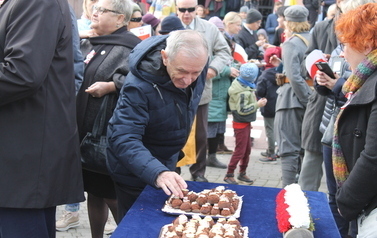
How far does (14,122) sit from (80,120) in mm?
1151

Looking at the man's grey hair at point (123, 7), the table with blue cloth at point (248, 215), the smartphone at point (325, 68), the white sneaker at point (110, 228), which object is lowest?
the white sneaker at point (110, 228)

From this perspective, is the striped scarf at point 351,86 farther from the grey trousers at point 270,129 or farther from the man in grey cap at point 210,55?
the grey trousers at point 270,129

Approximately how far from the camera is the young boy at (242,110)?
6.66m

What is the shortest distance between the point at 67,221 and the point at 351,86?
118 inches

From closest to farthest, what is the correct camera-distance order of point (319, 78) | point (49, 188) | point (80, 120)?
point (49, 188) → point (80, 120) → point (319, 78)

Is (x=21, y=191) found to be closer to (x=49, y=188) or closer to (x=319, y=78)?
(x=49, y=188)

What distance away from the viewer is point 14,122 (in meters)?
2.80

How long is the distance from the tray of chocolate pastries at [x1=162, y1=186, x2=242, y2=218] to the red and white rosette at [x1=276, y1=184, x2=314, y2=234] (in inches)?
8.4

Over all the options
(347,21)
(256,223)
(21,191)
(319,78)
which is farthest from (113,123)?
(319,78)

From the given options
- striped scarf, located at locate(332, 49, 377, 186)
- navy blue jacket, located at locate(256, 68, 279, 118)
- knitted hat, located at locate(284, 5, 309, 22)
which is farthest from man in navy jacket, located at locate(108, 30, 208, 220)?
navy blue jacket, located at locate(256, 68, 279, 118)

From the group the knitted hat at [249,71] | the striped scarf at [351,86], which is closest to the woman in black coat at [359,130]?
the striped scarf at [351,86]

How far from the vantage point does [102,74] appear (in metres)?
3.96

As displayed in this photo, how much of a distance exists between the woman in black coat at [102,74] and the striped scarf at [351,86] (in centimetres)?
149

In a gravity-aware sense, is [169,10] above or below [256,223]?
below
